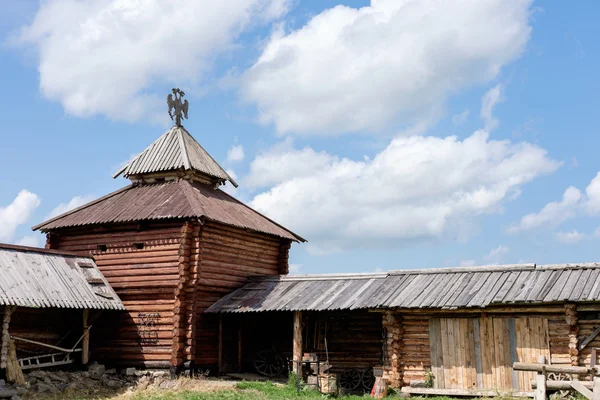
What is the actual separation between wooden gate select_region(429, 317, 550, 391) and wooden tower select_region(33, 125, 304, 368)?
27.3 feet

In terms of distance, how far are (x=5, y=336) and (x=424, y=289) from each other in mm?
12549

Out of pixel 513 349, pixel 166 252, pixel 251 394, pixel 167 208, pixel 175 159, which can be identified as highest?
pixel 175 159

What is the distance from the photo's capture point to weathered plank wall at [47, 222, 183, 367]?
24922 mm

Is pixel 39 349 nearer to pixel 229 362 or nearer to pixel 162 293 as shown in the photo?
pixel 162 293

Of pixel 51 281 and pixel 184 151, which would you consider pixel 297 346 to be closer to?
pixel 51 281

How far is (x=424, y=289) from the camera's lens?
22.2m

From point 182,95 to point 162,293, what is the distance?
993 cm

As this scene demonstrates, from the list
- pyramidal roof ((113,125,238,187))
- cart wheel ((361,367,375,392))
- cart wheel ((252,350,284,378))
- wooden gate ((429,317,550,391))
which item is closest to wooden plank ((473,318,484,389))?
wooden gate ((429,317,550,391))

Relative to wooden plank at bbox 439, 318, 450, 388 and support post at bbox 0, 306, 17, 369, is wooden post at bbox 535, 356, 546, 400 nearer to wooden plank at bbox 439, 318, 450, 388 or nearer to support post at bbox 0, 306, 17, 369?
wooden plank at bbox 439, 318, 450, 388

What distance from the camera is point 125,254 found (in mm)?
26266

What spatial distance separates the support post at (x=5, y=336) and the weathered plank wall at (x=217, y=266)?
6.13 m

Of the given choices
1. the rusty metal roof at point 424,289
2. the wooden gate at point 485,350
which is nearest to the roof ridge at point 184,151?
the rusty metal roof at point 424,289

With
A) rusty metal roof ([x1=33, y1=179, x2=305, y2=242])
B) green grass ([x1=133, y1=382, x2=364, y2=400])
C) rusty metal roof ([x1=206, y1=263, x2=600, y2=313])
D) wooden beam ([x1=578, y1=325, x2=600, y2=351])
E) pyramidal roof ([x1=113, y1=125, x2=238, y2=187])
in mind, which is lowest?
green grass ([x1=133, y1=382, x2=364, y2=400])

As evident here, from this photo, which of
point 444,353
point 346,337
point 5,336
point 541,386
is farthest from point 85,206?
point 541,386
